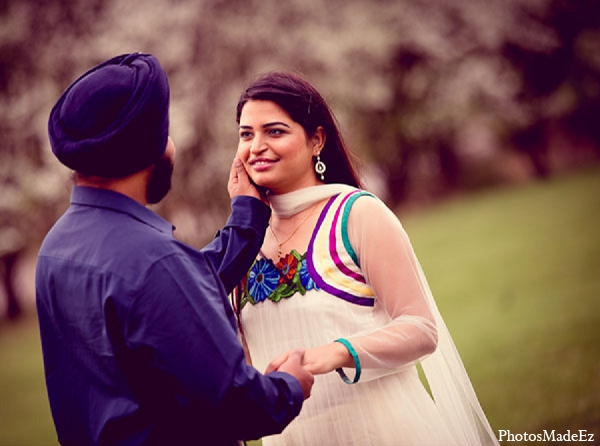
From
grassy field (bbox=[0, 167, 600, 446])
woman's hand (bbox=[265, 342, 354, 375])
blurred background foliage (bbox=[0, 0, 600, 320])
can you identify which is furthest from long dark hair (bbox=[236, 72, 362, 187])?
blurred background foliage (bbox=[0, 0, 600, 320])

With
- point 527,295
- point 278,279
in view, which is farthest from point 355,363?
point 527,295

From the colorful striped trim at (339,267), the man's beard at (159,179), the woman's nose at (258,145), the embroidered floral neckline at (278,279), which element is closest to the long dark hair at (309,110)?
the woman's nose at (258,145)

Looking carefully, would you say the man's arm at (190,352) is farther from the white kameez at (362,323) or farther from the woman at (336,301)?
the white kameez at (362,323)

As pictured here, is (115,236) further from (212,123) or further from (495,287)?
(212,123)

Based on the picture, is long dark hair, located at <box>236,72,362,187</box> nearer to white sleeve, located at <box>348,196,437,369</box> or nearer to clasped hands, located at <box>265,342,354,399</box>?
white sleeve, located at <box>348,196,437,369</box>

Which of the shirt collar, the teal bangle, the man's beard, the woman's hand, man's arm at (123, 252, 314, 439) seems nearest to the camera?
man's arm at (123, 252, 314, 439)

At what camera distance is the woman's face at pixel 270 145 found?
2.75 metres

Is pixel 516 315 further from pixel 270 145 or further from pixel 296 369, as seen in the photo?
pixel 296 369

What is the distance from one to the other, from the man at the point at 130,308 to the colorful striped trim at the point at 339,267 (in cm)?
56

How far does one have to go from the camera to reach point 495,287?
10797mm

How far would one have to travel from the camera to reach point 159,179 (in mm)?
2168

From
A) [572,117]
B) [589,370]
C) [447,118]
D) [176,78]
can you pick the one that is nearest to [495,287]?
[589,370]

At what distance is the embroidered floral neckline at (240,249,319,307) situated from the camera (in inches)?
105

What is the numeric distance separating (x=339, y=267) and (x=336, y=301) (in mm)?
127
